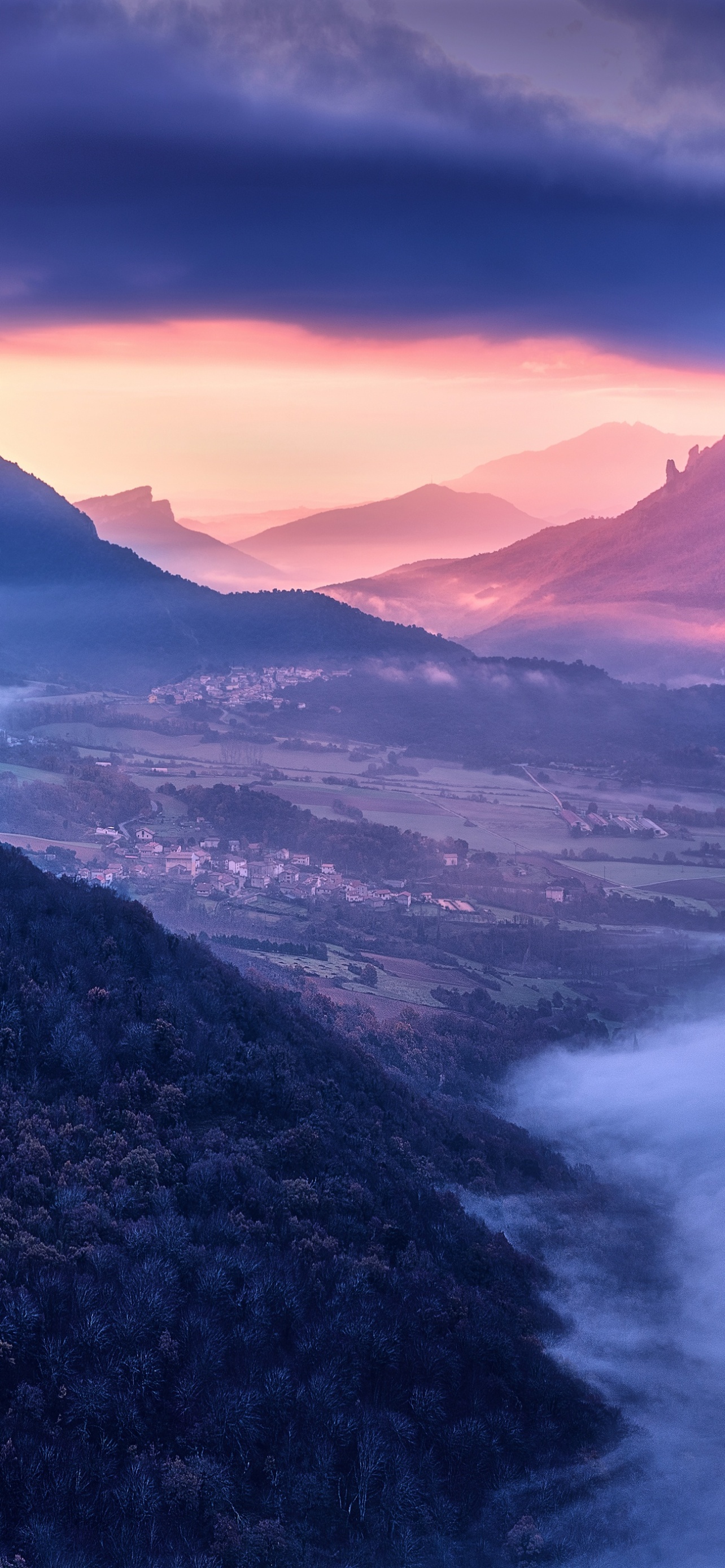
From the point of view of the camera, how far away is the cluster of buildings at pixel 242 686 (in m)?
86.2

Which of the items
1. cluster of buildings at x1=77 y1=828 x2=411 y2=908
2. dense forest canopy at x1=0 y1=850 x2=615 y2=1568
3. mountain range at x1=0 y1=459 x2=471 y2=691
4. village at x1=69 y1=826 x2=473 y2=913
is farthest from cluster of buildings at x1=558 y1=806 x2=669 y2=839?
dense forest canopy at x1=0 y1=850 x2=615 y2=1568

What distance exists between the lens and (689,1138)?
23.9 m

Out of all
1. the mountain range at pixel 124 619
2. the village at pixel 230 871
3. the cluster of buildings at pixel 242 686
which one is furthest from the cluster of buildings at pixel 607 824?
the mountain range at pixel 124 619

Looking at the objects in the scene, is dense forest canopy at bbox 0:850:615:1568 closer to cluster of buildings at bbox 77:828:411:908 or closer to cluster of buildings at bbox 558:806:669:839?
cluster of buildings at bbox 77:828:411:908

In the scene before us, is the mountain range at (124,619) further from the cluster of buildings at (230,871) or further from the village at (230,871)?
the cluster of buildings at (230,871)

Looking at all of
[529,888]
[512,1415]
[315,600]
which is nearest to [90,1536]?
[512,1415]

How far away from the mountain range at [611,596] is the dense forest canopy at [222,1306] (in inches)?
4037

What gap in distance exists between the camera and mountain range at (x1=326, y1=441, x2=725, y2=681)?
120688 millimetres

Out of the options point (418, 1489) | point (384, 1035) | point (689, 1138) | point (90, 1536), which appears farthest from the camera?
point (384, 1035)

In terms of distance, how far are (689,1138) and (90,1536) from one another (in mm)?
16860

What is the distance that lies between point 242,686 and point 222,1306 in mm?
80911

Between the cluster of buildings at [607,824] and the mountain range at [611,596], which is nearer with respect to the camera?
the cluster of buildings at [607,824]

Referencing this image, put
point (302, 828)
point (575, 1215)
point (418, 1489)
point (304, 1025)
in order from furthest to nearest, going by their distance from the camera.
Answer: point (302, 828) < point (304, 1025) < point (575, 1215) < point (418, 1489)

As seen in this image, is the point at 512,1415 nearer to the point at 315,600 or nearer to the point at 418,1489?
the point at 418,1489
